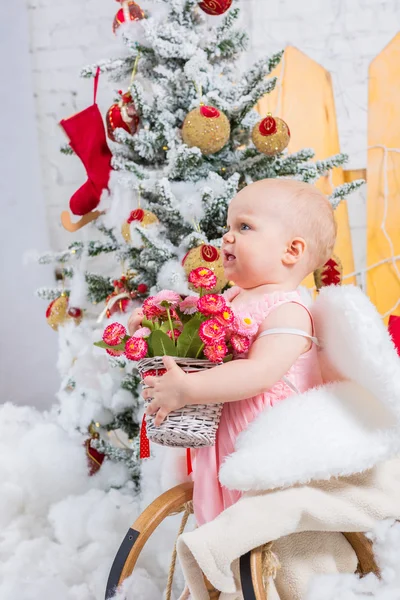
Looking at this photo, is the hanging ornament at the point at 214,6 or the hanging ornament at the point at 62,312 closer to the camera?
the hanging ornament at the point at 214,6

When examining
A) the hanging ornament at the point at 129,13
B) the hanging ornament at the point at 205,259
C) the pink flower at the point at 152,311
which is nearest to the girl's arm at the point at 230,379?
the pink flower at the point at 152,311

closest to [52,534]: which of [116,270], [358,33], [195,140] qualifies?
[116,270]

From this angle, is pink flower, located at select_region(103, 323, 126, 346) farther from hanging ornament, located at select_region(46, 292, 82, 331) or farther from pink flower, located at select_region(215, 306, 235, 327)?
hanging ornament, located at select_region(46, 292, 82, 331)

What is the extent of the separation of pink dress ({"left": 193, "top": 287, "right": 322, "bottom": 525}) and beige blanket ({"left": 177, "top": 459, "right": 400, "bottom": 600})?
0.38ft

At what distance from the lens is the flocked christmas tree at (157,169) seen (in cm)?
138

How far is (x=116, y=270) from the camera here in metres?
1.88

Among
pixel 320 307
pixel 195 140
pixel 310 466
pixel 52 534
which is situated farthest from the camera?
pixel 52 534

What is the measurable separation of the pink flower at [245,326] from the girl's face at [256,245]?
0.10 metres

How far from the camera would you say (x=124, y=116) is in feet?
4.92

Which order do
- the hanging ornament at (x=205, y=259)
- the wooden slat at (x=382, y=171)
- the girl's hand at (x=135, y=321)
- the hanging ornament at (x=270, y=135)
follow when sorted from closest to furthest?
the girl's hand at (x=135, y=321) → the hanging ornament at (x=205, y=259) → the hanging ornament at (x=270, y=135) → the wooden slat at (x=382, y=171)

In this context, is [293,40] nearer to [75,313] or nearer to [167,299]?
[75,313]

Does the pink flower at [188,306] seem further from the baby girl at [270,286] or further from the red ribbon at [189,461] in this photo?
the red ribbon at [189,461]

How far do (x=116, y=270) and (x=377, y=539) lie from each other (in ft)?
4.09

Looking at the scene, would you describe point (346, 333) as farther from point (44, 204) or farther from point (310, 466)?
point (44, 204)
